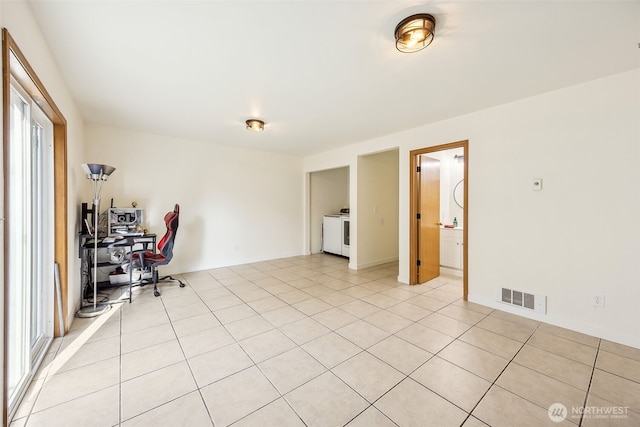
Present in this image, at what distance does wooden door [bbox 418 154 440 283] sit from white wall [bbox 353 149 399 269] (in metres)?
1.03

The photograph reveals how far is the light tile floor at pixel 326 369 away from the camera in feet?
4.69

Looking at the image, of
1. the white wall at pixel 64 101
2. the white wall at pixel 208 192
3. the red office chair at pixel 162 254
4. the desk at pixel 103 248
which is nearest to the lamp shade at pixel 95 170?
the white wall at pixel 64 101

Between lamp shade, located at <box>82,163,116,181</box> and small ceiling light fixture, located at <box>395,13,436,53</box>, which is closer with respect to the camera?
small ceiling light fixture, located at <box>395,13,436,53</box>

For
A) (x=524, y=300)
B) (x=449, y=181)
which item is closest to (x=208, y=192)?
(x=449, y=181)

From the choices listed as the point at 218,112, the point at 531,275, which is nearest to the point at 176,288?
the point at 218,112

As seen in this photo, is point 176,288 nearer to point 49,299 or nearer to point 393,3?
point 49,299

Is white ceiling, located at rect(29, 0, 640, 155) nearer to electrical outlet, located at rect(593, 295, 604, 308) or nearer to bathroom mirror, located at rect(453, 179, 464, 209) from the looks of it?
electrical outlet, located at rect(593, 295, 604, 308)

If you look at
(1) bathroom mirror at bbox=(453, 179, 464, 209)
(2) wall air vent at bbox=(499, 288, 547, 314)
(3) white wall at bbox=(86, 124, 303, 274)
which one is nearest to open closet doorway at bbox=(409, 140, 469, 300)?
(1) bathroom mirror at bbox=(453, 179, 464, 209)

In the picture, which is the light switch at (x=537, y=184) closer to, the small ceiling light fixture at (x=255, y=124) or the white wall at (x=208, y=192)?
the small ceiling light fixture at (x=255, y=124)

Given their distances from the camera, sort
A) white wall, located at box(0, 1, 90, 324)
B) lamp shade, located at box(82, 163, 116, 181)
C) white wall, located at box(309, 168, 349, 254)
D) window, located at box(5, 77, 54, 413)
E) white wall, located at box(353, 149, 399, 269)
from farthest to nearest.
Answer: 1. white wall, located at box(309, 168, 349, 254)
2. white wall, located at box(353, 149, 399, 269)
3. lamp shade, located at box(82, 163, 116, 181)
4. window, located at box(5, 77, 54, 413)
5. white wall, located at box(0, 1, 90, 324)

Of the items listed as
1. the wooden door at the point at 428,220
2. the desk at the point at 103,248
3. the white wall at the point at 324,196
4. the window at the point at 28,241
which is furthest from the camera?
the white wall at the point at 324,196

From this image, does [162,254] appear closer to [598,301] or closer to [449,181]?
[598,301]

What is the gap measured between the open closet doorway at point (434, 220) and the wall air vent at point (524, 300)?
42cm

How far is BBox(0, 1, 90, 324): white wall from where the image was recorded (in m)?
1.35
